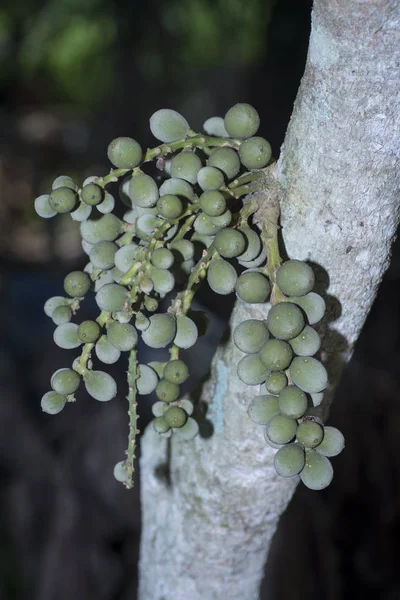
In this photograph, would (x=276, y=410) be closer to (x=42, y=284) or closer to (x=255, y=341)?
(x=255, y=341)

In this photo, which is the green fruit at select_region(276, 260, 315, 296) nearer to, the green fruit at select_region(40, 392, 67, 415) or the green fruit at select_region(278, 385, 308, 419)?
the green fruit at select_region(278, 385, 308, 419)

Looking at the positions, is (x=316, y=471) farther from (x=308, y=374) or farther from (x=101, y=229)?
(x=101, y=229)

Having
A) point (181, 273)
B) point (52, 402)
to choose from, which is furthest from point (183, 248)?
point (52, 402)

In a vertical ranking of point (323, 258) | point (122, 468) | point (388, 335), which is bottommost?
point (122, 468)

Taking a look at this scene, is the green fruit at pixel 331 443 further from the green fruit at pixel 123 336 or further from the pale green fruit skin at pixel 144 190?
the pale green fruit skin at pixel 144 190

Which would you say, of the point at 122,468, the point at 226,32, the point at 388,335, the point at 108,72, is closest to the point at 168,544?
the point at 122,468

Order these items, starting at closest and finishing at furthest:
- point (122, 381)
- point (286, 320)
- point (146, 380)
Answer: point (286, 320), point (146, 380), point (122, 381)
